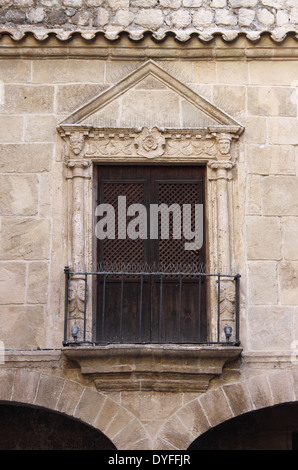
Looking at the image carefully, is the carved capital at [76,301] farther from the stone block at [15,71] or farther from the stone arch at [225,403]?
the stone block at [15,71]

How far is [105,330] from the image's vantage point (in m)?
7.82

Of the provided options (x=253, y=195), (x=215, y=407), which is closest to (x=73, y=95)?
(x=253, y=195)

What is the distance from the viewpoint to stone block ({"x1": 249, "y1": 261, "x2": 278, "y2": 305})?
306 inches

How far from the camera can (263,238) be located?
789cm

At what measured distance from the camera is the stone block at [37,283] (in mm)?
7746

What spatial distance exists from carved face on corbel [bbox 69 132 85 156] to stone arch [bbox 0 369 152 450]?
1.93 m

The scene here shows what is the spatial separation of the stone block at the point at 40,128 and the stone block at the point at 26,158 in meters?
0.06

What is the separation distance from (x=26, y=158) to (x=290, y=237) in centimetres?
239

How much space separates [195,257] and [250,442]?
1853 mm

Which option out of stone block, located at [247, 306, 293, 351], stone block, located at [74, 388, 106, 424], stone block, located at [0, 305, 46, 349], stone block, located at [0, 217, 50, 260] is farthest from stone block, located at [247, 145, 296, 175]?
stone block, located at [74, 388, 106, 424]

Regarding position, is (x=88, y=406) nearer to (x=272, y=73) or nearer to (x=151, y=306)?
(x=151, y=306)

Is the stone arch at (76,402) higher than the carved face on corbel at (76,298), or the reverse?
the carved face on corbel at (76,298)

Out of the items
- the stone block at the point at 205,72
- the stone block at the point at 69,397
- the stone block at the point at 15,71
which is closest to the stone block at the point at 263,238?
the stone block at the point at 205,72
